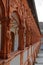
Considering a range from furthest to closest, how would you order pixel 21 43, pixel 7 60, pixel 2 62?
pixel 21 43 < pixel 7 60 < pixel 2 62

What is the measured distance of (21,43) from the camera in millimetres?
9930

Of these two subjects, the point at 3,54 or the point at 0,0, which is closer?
the point at 0,0

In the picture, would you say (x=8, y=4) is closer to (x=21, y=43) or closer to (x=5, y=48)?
(x=5, y=48)

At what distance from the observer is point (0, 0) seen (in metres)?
5.61

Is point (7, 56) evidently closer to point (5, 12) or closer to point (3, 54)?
point (3, 54)

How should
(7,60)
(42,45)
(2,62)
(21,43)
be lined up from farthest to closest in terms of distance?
(42,45) → (21,43) → (7,60) → (2,62)

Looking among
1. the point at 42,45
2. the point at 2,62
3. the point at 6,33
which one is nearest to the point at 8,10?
the point at 6,33

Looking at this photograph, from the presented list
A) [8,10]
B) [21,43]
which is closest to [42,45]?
[21,43]

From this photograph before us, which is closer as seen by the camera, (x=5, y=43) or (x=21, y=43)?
(x=5, y=43)

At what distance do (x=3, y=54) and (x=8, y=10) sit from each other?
3.85 ft

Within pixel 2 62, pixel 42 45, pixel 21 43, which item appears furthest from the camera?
pixel 42 45

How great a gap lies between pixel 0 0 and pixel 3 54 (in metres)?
1.47

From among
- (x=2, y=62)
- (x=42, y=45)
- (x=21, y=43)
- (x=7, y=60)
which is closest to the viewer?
(x=2, y=62)

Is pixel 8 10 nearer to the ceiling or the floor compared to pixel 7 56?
nearer to the ceiling
